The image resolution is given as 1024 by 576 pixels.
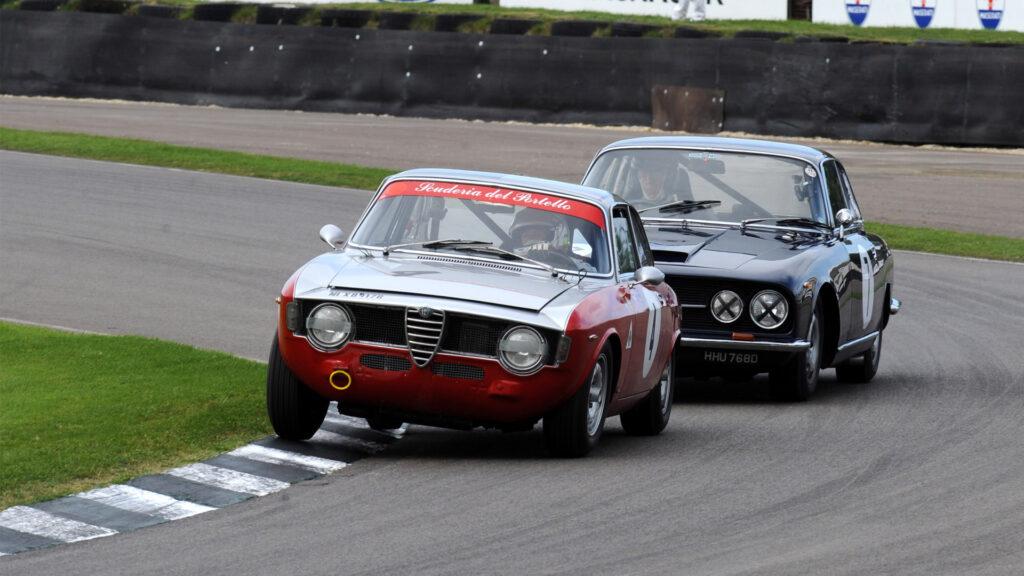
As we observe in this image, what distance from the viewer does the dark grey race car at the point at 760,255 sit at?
Result: 11.4 m

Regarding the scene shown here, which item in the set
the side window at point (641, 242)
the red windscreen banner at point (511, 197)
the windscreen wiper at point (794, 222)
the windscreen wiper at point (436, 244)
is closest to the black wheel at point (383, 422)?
the windscreen wiper at point (436, 244)

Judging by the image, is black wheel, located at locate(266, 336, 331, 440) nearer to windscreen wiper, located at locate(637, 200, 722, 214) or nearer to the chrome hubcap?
the chrome hubcap

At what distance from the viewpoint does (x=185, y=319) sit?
1411cm

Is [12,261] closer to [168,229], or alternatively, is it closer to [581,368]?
[168,229]

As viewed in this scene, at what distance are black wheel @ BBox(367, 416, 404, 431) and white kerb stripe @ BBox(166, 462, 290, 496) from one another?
818 millimetres

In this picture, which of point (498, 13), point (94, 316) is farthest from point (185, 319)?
point (498, 13)

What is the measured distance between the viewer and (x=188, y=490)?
8125 millimetres

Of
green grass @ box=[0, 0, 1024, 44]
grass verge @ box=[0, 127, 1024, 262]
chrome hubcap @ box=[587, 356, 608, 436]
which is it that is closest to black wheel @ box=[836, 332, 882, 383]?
chrome hubcap @ box=[587, 356, 608, 436]

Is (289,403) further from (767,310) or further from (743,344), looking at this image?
(767,310)

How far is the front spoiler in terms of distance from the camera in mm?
11344

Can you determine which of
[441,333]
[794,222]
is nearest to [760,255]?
[794,222]

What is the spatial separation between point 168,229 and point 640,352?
416 inches

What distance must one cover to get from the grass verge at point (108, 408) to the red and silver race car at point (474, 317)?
58 cm

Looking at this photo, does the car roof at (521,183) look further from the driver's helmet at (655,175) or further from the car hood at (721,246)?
the driver's helmet at (655,175)
